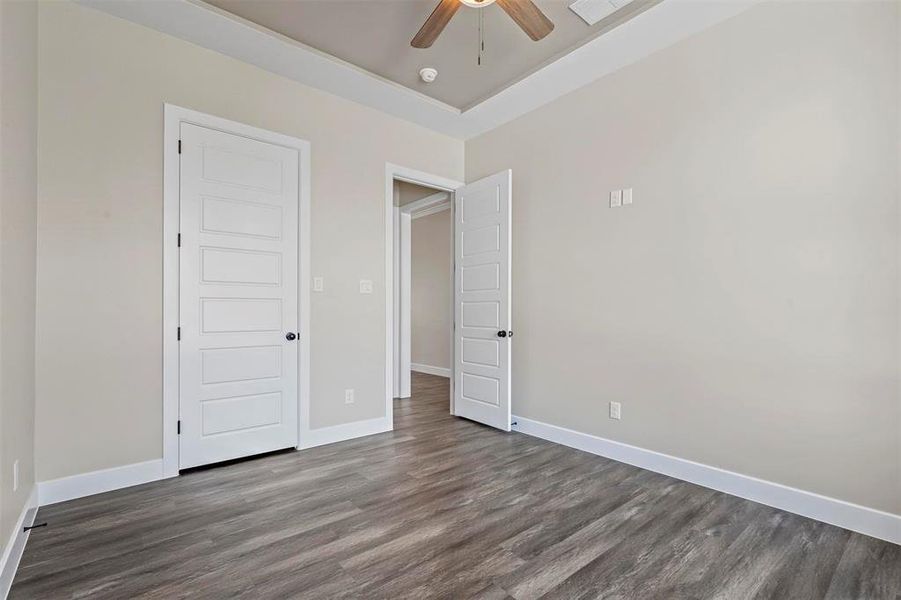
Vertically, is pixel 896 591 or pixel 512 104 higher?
pixel 512 104

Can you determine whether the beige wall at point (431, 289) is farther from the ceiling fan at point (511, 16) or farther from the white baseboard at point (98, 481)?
the white baseboard at point (98, 481)

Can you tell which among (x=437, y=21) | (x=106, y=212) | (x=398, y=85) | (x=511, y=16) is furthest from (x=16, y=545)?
(x=398, y=85)

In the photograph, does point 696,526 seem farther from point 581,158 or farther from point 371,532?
point 581,158

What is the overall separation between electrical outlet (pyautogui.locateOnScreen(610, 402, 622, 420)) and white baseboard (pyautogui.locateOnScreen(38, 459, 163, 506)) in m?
3.16

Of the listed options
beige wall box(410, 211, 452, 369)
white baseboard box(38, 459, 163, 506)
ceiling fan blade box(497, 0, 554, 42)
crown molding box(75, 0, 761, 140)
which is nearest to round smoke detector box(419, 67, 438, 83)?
crown molding box(75, 0, 761, 140)

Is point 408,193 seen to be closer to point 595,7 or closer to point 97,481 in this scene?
point 595,7

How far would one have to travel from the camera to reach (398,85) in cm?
351

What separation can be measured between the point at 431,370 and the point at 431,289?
1.40m

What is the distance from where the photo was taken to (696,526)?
A: 7.29 feet

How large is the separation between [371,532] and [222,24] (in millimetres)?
3191

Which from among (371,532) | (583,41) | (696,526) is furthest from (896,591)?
(583,41)

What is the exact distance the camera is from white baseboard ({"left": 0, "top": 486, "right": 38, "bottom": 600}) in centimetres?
166

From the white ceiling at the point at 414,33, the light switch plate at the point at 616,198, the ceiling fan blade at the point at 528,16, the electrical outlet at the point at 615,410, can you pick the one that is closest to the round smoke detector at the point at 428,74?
the white ceiling at the point at 414,33

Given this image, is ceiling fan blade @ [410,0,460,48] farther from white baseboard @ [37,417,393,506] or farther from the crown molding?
white baseboard @ [37,417,393,506]
